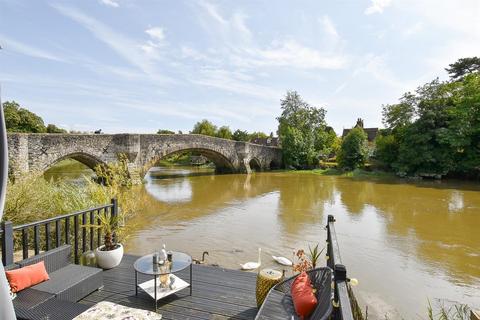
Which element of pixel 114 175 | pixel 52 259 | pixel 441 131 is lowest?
pixel 52 259

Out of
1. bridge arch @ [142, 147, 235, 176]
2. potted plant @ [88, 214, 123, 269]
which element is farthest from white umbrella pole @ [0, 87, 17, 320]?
bridge arch @ [142, 147, 235, 176]

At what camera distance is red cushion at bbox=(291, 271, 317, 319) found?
2.43 m

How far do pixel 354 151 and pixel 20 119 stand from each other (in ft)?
110

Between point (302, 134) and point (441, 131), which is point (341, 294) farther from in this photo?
point (302, 134)

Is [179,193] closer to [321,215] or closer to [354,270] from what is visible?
[321,215]

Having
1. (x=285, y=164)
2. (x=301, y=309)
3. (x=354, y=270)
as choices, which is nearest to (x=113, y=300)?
(x=301, y=309)

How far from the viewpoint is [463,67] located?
99.3 ft

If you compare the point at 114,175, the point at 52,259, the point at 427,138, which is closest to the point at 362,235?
the point at 114,175

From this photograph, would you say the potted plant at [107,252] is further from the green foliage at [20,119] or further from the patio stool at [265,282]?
the green foliage at [20,119]

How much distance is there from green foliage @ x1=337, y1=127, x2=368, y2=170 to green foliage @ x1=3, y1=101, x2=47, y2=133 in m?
31.5

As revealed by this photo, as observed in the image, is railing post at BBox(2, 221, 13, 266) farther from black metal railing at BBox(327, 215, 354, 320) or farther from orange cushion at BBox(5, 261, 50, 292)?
black metal railing at BBox(327, 215, 354, 320)

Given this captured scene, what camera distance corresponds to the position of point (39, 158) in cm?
1281

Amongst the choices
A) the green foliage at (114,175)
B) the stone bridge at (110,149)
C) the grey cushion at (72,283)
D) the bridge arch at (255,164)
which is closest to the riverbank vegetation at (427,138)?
the bridge arch at (255,164)

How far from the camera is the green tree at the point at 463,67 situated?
29.5 metres
